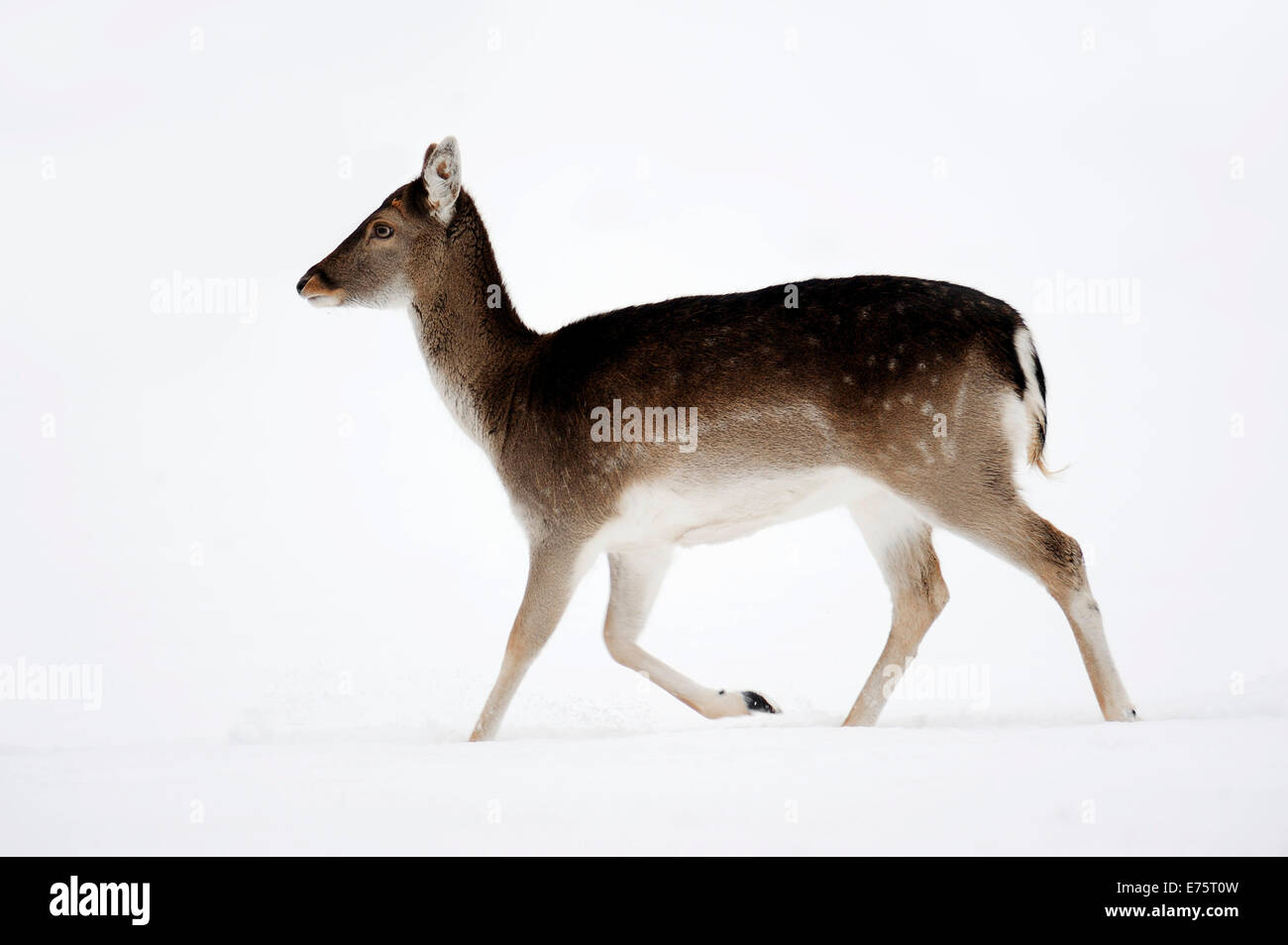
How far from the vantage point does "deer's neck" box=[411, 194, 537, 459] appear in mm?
7203

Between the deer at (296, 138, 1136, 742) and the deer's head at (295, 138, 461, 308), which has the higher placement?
the deer's head at (295, 138, 461, 308)

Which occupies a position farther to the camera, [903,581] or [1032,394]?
[903,581]

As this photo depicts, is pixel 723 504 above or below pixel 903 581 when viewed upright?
above

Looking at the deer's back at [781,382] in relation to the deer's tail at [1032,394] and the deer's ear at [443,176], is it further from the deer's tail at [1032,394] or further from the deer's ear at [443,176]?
the deer's ear at [443,176]

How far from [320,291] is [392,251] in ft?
1.48

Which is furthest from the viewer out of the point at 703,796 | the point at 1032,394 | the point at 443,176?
the point at 443,176

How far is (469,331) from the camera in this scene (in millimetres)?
7293

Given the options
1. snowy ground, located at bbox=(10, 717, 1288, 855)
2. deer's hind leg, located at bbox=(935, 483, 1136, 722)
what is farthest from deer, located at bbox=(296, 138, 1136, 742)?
snowy ground, located at bbox=(10, 717, 1288, 855)

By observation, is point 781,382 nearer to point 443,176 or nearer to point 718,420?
point 718,420

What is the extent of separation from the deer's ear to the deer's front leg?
1.99 metres

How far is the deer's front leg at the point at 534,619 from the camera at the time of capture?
255 inches

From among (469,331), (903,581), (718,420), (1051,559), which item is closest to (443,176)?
(469,331)

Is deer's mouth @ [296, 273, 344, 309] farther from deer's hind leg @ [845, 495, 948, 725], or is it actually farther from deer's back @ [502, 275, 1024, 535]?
deer's hind leg @ [845, 495, 948, 725]

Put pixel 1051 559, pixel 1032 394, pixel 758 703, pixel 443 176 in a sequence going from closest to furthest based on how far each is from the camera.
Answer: pixel 1051 559, pixel 1032 394, pixel 443 176, pixel 758 703
